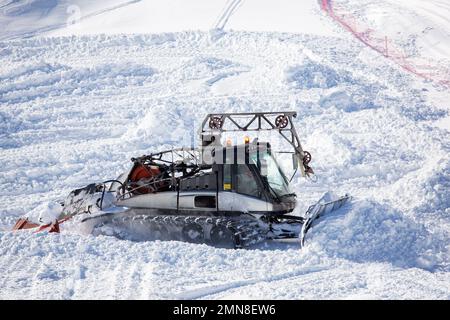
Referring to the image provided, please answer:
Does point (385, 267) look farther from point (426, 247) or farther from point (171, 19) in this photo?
point (171, 19)

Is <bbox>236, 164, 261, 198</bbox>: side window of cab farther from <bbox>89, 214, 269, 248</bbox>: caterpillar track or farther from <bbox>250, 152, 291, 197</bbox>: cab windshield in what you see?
<bbox>89, 214, 269, 248</bbox>: caterpillar track

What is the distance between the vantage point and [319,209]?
10.5 meters

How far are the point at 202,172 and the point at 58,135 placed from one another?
25.7 ft

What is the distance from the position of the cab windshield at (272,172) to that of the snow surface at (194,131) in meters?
0.94

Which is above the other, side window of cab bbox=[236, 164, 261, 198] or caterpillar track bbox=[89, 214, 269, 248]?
side window of cab bbox=[236, 164, 261, 198]

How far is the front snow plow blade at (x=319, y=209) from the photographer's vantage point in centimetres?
1000

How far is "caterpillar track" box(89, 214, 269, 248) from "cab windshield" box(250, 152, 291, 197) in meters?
0.70

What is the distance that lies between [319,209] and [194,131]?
7709 millimetres

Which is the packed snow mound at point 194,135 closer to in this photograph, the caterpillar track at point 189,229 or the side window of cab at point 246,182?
the caterpillar track at point 189,229

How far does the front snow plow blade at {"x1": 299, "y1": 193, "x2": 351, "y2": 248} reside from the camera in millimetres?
10004

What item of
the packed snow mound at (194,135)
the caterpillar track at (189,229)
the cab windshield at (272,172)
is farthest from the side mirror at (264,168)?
the packed snow mound at (194,135)

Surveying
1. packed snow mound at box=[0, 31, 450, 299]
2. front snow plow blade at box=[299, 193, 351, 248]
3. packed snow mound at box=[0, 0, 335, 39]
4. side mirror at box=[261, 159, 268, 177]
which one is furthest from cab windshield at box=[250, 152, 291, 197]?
packed snow mound at box=[0, 0, 335, 39]

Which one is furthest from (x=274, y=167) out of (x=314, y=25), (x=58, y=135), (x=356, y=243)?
(x=314, y=25)

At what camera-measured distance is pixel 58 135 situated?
58.5 ft
